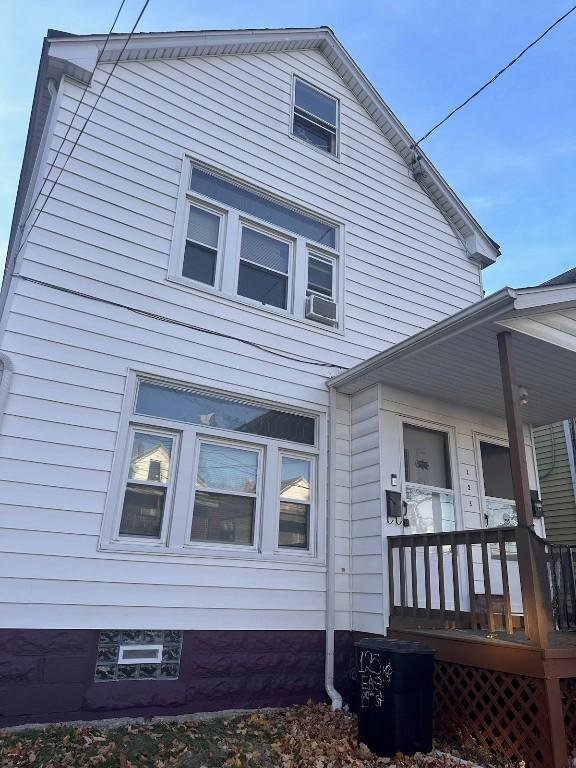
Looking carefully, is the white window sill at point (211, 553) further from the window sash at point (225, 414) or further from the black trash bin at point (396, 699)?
the black trash bin at point (396, 699)

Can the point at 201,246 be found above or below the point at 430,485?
above

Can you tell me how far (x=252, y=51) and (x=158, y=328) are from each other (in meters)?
4.46

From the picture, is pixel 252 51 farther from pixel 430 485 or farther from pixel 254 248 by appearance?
pixel 430 485

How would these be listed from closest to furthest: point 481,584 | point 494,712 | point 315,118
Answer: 1. point 494,712
2. point 481,584
3. point 315,118

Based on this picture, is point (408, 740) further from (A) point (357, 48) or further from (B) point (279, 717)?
(A) point (357, 48)

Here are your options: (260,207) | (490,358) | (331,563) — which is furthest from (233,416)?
(260,207)

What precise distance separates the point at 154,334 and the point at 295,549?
2.68m

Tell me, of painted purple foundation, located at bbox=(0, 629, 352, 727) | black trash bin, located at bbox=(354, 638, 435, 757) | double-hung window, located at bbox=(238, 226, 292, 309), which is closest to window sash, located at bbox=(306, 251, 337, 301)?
double-hung window, located at bbox=(238, 226, 292, 309)

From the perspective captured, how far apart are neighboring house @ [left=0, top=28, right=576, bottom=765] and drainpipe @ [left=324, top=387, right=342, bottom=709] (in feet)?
0.07

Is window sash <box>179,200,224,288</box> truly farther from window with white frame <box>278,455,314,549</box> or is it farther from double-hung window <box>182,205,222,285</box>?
window with white frame <box>278,455,314,549</box>

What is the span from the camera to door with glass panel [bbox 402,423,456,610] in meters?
6.00

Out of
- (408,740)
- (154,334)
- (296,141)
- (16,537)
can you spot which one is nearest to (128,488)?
(16,537)

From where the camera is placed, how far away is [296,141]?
7.52 m

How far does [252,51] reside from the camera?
7449 mm
